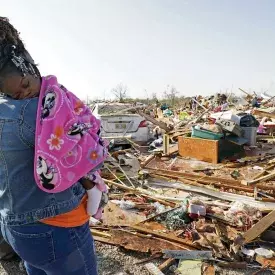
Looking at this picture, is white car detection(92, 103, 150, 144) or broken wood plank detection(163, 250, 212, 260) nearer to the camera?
broken wood plank detection(163, 250, 212, 260)

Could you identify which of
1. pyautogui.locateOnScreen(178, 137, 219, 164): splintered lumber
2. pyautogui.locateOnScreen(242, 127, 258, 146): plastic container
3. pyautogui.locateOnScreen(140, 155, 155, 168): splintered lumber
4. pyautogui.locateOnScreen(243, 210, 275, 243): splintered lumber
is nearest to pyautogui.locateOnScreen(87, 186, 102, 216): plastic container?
pyautogui.locateOnScreen(243, 210, 275, 243): splintered lumber

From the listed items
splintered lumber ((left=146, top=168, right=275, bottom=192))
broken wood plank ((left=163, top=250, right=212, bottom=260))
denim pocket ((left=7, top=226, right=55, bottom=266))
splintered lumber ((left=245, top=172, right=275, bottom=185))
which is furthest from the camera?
splintered lumber ((left=245, top=172, right=275, bottom=185))

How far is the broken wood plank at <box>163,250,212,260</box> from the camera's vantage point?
3994mm

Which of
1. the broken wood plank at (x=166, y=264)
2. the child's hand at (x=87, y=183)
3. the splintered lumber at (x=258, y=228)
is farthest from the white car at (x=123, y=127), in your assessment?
the child's hand at (x=87, y=183)

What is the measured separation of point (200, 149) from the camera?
9500 mm

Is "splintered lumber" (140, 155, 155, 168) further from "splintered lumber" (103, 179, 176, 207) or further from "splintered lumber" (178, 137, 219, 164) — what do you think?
"splintered lumber" (103, 179, 176, 207)

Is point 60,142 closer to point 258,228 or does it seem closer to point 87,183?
point 87,183

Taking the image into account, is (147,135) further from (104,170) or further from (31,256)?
(31,256)

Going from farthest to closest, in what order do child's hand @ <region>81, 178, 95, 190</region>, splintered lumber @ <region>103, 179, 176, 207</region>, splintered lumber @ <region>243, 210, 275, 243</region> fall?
splintered lumber @ <region>103, 179, 176, 207</region>, splintered lumber @ <region>243, 210, 275, 243</region>, child's hand @ <region>81, 178, 95, 190</region>

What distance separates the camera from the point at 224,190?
21.8 ft

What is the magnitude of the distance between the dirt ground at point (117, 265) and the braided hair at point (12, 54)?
281 cm

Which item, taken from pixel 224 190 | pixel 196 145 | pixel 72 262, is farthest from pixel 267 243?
pixel 196 145

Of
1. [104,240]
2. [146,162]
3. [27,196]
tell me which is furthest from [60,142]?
[146,162]

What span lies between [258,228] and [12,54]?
3752 mm
